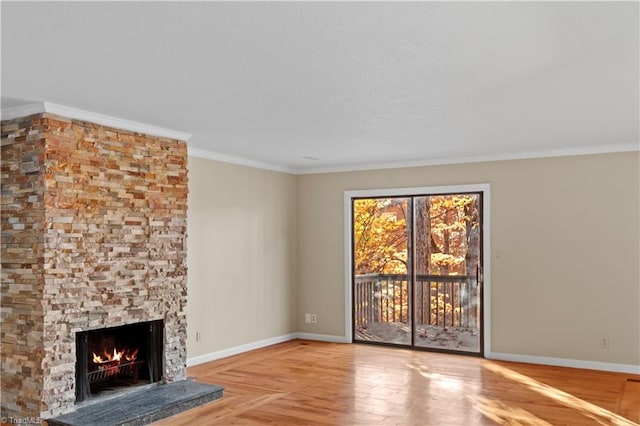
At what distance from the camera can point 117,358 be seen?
5227 mm

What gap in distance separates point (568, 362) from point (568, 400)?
5.07 ft

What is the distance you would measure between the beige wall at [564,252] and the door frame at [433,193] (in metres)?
0.07

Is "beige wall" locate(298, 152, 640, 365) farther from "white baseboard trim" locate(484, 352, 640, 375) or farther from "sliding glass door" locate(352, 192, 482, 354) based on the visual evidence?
"sliding glass door" locate(352, 192, 482, 354)

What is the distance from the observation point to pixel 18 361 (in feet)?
15.0

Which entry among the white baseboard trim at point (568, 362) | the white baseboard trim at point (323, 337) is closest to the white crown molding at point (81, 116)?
the white baseboard trim at point (323, 337)

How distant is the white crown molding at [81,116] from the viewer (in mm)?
4484

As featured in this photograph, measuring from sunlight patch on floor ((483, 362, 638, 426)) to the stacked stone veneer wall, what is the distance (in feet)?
12.0

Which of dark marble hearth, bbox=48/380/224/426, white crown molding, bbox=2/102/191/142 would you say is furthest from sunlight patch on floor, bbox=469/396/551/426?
white crown molding, bbox=2/102/191/142

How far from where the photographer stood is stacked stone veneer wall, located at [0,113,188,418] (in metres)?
4.48

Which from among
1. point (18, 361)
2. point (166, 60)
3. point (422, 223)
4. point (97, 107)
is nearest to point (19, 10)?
point (166, 60)

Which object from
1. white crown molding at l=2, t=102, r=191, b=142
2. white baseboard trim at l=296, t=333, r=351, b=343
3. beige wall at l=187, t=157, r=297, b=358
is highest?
white crown molding at l=2, t=102, r=191, b=142

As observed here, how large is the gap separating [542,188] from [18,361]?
556 cm

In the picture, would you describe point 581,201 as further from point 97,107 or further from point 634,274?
point 97,107

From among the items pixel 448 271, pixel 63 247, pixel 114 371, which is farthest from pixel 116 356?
pixel 448 271
